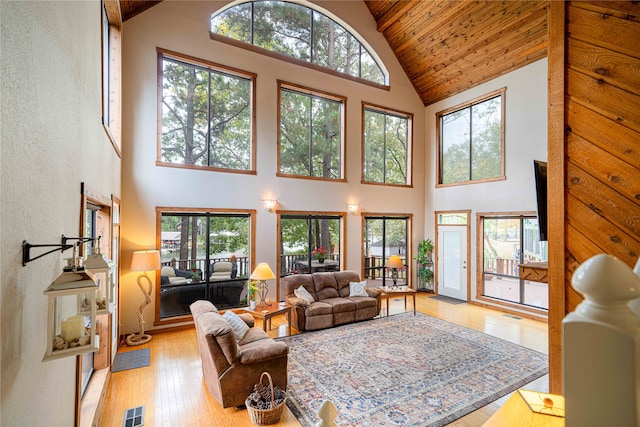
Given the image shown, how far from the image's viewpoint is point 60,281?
4.61 ft

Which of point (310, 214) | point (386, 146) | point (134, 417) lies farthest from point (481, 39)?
point (134, 417)

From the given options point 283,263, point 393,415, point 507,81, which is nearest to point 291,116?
point 283,263

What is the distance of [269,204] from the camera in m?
6.53

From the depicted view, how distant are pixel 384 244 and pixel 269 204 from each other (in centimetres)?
344

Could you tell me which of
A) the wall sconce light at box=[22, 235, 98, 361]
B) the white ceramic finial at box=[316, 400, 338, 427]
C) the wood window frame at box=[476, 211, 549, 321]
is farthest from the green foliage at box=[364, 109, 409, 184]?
the white ceramic finial at box=[316, 400, 338, 427]

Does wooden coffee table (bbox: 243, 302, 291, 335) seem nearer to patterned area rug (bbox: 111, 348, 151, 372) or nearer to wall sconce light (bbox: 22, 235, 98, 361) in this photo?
patterned area rug (bbox: 111, 348, 151, 372)

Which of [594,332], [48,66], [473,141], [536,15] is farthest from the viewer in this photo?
[473,141]

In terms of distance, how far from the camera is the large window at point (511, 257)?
629 cm

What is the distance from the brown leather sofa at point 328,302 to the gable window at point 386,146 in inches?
114

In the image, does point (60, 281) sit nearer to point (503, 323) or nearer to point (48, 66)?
point (48, 66)

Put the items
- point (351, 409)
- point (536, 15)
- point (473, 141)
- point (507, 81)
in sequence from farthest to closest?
point (473, 141), point (507, 81), point (536, 15), point (351, 409)

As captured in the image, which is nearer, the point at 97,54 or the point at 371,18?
the point at 97,54

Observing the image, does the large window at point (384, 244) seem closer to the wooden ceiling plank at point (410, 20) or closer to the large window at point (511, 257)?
the large window at point (511, 257)

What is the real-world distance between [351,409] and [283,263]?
395 cm
